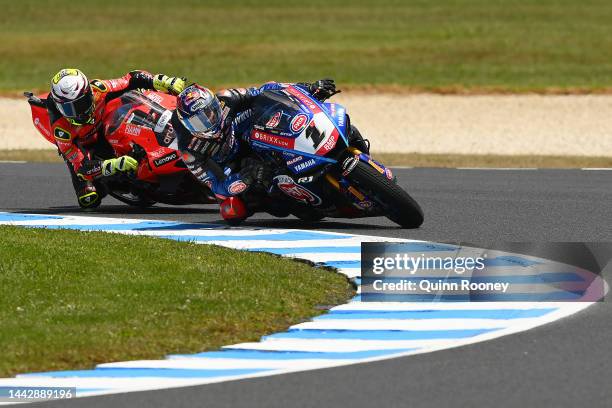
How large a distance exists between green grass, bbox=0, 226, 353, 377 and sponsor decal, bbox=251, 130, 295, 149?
1490 millimetres

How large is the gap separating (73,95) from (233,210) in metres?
2.32

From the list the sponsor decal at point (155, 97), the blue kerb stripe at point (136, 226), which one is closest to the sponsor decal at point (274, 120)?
the blue kerb stripe at point (136, 226)

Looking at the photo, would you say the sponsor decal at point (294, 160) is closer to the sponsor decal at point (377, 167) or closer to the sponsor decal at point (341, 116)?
the sponsor decal at point (341, 116)

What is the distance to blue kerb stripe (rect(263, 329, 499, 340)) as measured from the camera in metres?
8.43

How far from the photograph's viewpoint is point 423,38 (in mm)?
40344

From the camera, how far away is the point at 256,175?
13.0m

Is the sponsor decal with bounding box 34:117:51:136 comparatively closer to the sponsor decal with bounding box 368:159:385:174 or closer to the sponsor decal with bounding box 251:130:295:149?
the sponsor decal with bounding box 251:130:295:149

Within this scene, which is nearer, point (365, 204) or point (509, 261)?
point (509, 261)

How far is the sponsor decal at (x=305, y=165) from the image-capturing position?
12.6m

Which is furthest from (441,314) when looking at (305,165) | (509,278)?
(305,165)

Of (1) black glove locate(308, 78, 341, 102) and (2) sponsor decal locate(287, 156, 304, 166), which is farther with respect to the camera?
(1) black glove locate(308, 78, 341, 102)

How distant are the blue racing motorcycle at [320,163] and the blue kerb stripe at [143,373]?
505 centimetres

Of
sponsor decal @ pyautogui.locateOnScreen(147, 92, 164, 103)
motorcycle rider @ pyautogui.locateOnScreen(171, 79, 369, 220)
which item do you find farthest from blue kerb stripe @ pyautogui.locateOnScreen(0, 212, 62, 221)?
motorcycle rider @ pyautogui.locateOnScreen(171, 79, 369, 220)

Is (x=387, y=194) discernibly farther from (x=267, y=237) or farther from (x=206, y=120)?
(x=206, y=120)
